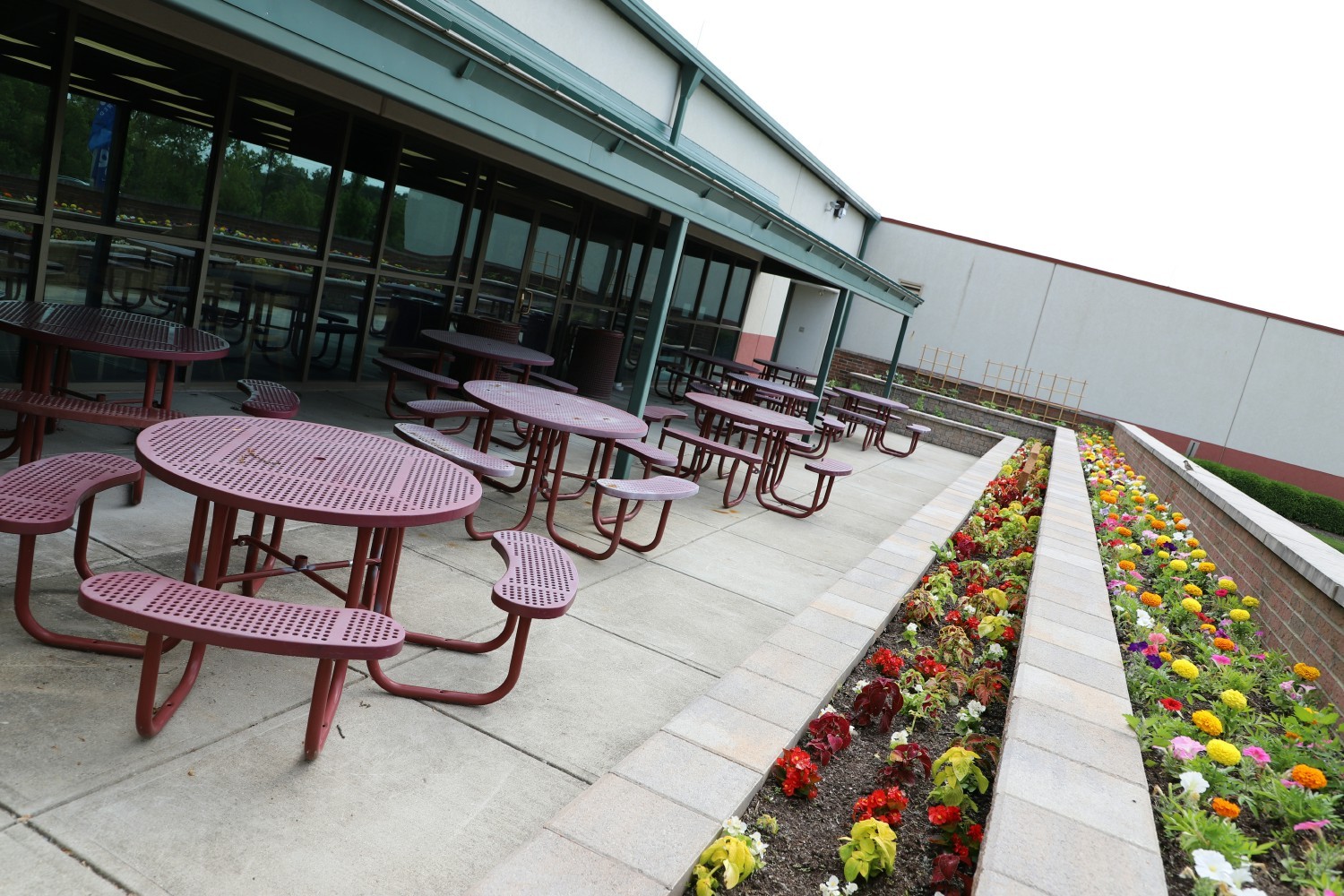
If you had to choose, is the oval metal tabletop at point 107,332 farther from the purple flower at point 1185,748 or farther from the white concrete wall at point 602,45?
the purple flower at point 1185,748

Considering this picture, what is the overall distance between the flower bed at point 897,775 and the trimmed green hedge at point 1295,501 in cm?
1849

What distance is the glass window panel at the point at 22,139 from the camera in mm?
5004

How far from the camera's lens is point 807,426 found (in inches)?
298

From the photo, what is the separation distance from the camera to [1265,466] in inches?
871

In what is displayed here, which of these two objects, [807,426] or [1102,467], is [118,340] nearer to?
[807,426]

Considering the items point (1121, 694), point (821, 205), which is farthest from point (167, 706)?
point (821, 205)

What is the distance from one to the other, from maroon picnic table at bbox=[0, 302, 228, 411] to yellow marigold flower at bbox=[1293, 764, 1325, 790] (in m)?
4.52

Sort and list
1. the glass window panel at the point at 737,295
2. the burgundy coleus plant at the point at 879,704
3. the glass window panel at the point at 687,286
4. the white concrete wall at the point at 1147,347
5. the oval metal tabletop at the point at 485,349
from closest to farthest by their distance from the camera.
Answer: the burgundy coleus plant at the point at 879,704, the oval metal tabletop at the point at 485,349, the glass window panel at the point at 687,286, the glass window panel at the point at 737,295, the white concrete wall at the point at 1147,347

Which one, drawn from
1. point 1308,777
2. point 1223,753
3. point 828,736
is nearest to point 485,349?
point 828,736

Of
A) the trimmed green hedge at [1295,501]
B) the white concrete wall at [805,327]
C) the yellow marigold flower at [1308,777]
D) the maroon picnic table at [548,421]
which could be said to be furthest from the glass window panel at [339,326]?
the trimmed green hedge at [1295,501]

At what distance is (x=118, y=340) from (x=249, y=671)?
2.01 m

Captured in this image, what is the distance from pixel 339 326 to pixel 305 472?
543 centimetres

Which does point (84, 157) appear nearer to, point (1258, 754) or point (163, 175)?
point (163, 175)

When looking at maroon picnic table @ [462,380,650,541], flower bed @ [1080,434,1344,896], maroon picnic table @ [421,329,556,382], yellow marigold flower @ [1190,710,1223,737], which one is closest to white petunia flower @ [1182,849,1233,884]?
flower bed @ [1080,434,1344,896]
